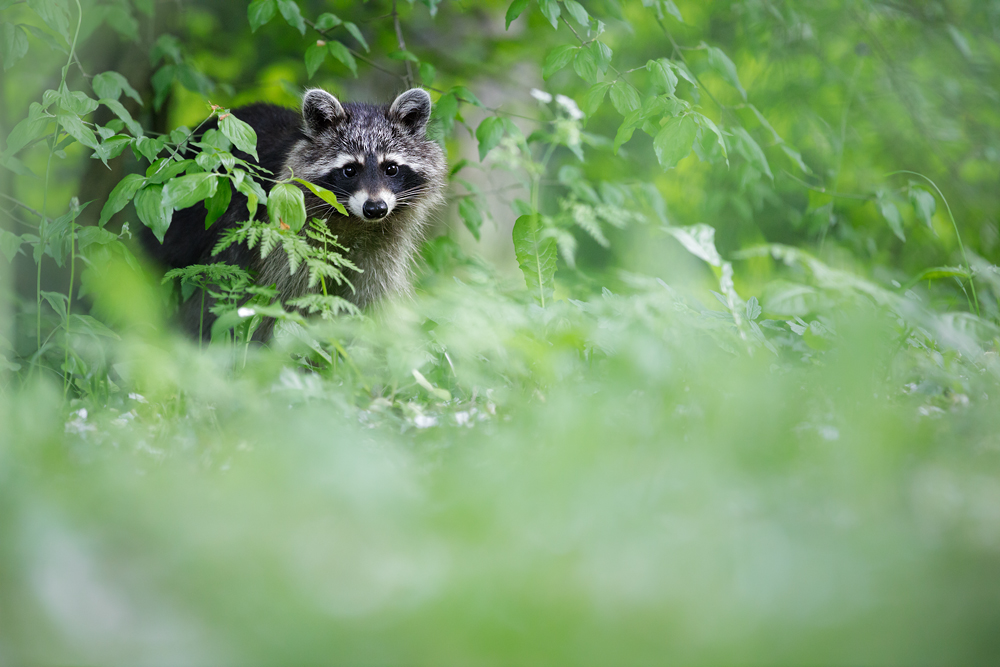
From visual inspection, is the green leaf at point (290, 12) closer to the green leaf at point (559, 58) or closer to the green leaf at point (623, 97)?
the green leaf at point (559, 58)

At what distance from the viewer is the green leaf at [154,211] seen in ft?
7.88

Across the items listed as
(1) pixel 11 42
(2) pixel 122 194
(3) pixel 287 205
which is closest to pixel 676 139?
(3) pixel 287 205

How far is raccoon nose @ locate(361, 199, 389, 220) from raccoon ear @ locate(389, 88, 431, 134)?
0.72 m

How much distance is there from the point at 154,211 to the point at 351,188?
4.87ft

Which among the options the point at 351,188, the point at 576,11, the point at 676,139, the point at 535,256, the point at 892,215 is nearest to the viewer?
the point at 676,139

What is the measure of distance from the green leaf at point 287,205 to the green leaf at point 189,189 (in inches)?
7.5

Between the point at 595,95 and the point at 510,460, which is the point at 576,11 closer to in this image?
the point at 595,95

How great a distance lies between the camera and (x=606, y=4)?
3.31 m

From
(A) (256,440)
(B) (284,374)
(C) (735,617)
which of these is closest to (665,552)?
(C) (735,617)

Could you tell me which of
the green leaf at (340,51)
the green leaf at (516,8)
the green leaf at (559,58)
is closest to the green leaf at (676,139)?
the green leaf at (559,58)

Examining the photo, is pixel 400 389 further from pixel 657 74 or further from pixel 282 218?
pixel 657 74

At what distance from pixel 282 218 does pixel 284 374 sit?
2.17 feet

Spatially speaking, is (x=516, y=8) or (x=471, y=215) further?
(x=471, y=215)

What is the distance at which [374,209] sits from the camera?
354 cm
